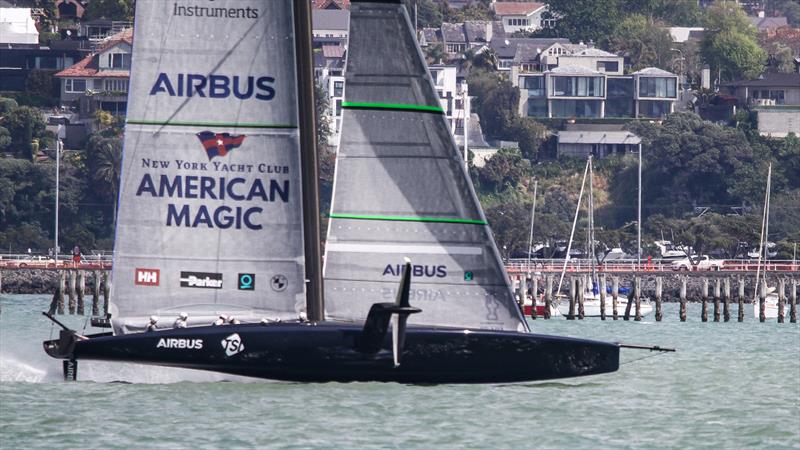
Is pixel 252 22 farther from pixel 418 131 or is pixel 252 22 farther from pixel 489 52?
pixel 489 52

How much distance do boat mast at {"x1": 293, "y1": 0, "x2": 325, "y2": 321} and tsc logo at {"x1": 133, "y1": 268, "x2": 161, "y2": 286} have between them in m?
2.00

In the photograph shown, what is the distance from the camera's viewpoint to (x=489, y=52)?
16150 cm

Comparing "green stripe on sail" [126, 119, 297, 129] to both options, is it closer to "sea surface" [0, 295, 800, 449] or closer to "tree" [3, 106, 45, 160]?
"sea surface" [0, 295, 800, 449]

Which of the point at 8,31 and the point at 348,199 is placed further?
the point at 8,31

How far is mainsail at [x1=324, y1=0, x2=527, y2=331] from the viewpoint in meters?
27.7

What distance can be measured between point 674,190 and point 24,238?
39294mm

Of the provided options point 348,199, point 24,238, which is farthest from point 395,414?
point 24,238

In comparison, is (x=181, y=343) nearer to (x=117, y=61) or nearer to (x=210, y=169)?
(x=210, y=169)

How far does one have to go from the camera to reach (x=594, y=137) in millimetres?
138500

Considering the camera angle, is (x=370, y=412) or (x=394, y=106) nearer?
(x=370, y=412)

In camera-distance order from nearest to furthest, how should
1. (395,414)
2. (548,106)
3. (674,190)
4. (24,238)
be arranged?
(395,414) → (24,238) → (674,190) → (548,106)

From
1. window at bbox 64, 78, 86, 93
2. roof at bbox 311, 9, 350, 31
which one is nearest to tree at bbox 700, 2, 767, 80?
roof at bbox 311, 9, 350, 31

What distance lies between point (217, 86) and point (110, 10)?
135 meters

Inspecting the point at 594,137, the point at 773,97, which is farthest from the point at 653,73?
the point at 594,137
